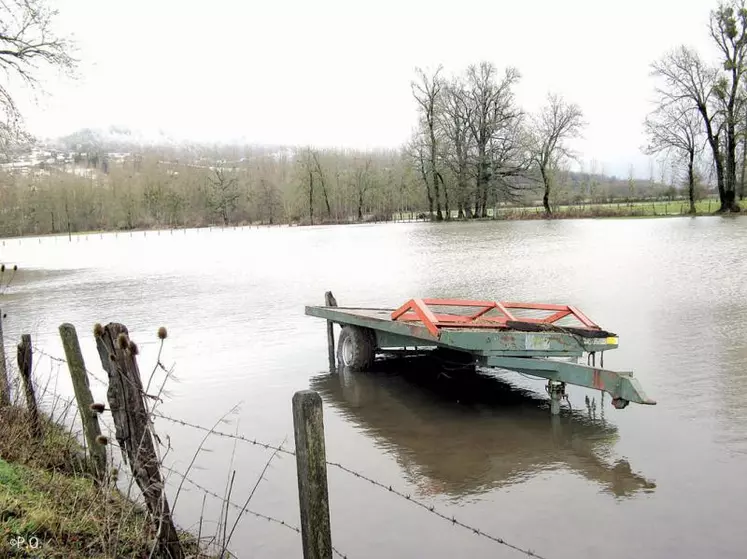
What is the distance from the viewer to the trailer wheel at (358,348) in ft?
32.8

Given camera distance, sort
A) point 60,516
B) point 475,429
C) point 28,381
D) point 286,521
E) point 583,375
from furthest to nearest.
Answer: point 475,429, point 583,375, point 28,381, point 286,521, point 60,516

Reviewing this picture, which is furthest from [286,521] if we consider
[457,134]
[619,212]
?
[457,134]

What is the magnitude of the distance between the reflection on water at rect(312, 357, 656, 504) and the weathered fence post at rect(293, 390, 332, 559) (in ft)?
Answer: 8.55

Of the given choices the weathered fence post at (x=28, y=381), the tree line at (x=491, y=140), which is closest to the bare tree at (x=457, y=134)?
the tree line at (x=491, y=140)

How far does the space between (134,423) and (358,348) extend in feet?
21.0

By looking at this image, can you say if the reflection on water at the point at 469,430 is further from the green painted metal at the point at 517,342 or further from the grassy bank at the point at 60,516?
the grassy bank at the point at 60,516

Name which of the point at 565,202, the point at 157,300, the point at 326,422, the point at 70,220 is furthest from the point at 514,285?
the point at 70,220

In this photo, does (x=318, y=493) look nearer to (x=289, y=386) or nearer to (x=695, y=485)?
(x=695, y=485)

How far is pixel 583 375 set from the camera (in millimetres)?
7152

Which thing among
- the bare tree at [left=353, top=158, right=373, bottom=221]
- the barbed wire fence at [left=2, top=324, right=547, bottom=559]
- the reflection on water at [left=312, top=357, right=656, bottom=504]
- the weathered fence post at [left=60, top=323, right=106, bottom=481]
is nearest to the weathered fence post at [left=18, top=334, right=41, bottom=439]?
the barbed wire fence at [left=2, top=324, right=547, bottom=559]

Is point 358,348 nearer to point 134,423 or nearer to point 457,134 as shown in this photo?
point 134,423

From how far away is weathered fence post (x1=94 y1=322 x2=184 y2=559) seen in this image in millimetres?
3586

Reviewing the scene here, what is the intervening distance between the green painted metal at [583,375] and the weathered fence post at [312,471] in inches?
163

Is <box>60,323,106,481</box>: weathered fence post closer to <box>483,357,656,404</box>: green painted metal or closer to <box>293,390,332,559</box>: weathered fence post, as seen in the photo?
<box>293,390,332,559</box>: weathered fence post
